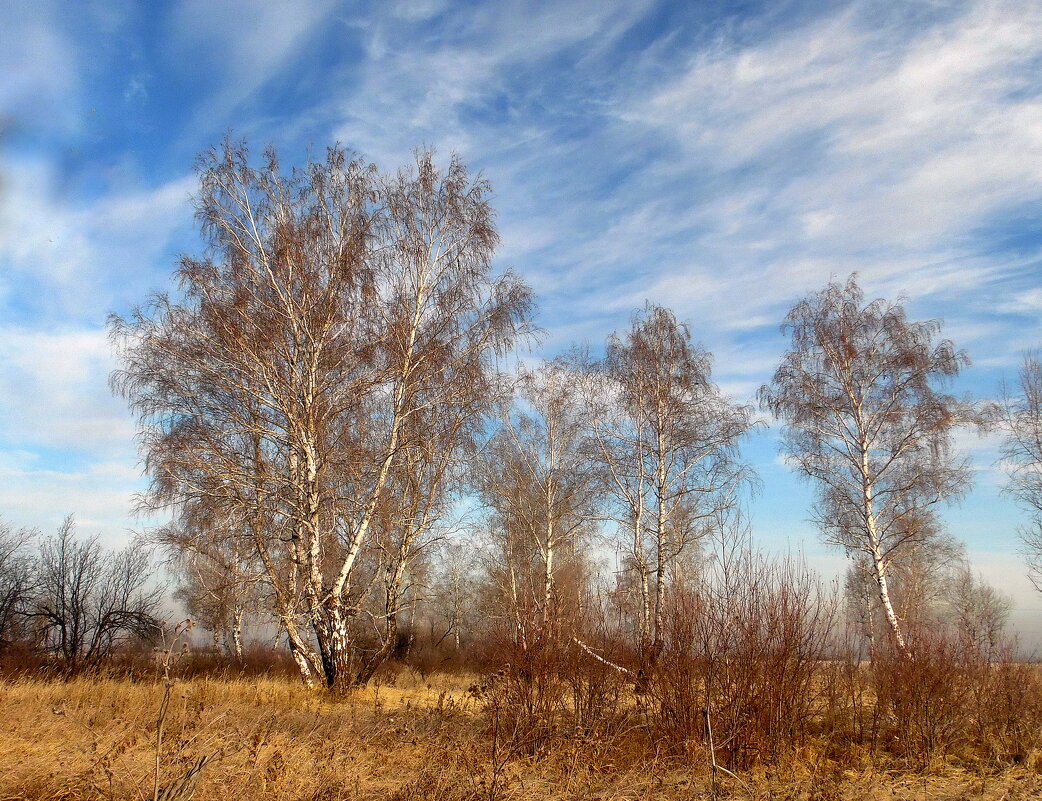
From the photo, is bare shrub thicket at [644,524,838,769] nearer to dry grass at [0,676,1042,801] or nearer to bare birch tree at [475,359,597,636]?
dry grass at [0,676,1042,801]

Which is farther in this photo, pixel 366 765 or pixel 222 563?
pixel 222 563

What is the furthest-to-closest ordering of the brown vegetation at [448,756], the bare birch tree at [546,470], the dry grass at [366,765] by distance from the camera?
the bare birch tree at [546,470] → the brown vegetation at [448,756] → the dry grass at [366,765]

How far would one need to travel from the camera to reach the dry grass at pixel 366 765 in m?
5.24

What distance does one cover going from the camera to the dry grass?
17.2 feet

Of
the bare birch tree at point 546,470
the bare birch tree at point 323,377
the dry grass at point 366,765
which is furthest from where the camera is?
the bare birch tree at point 546,470

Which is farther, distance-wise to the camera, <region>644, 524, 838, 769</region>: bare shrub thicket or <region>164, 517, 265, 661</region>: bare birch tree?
<region>164, 517, 265, 661</region>: bare birch tree

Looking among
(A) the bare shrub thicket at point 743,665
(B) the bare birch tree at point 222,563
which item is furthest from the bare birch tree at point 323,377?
(A) the bare shrub thicket at point 743,665

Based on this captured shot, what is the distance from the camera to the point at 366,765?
6328 millimetres

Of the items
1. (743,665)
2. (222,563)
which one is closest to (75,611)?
(222,563)

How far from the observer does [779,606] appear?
6875 mm

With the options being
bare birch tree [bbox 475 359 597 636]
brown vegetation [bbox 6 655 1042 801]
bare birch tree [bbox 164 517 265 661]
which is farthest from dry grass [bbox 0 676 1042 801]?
bare birch tree [bbox 475 359 597 636]

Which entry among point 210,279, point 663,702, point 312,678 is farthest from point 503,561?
point 663,702

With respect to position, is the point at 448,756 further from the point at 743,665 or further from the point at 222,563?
the point at 222,563

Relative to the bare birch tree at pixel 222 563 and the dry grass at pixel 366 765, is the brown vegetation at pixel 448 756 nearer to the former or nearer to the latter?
the dry grass at pixel 366 765
